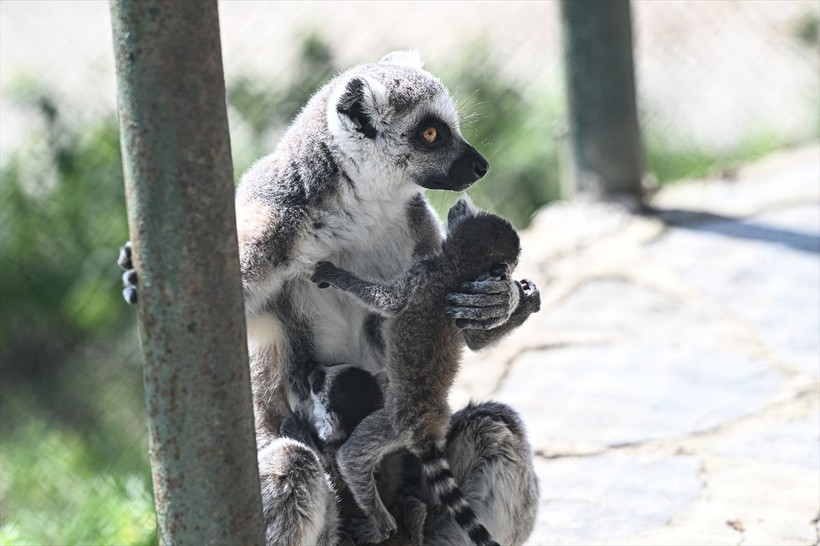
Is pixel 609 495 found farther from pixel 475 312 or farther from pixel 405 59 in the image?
pixel 405 59

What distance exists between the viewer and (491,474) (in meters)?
3.25

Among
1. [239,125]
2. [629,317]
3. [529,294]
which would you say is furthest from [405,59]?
[239,125]

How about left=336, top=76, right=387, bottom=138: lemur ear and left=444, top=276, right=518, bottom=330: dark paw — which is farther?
left=336, top=76, right=387, bottom=138: lemur ear

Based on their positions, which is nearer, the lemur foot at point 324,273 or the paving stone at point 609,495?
the lemur foot at point 324,273

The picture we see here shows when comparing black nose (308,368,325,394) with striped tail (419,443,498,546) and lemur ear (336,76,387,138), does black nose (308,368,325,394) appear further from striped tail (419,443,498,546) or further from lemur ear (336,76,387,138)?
lemur ear (336,76,387,138)

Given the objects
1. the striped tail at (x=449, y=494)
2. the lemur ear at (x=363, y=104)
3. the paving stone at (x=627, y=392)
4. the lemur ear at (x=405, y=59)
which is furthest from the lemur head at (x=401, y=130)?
the paving stone at (x=627, y=392)

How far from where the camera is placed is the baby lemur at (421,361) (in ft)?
9.93

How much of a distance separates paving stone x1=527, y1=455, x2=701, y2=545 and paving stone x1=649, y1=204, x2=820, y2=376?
110 cm

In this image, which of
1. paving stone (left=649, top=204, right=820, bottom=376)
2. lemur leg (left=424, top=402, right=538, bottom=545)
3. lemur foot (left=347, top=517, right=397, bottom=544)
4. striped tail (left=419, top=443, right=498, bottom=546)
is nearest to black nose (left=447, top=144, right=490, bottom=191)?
lemur leg (left=424, top=402, right=538, bottom=545)

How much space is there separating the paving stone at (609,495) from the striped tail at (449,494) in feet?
2.96

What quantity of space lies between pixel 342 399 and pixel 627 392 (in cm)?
219

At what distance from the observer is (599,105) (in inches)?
269

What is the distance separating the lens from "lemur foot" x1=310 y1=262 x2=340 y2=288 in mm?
3102

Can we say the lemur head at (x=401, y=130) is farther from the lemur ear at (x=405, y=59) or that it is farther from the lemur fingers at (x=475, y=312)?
the lemur fingers at (x=475, y=312)
